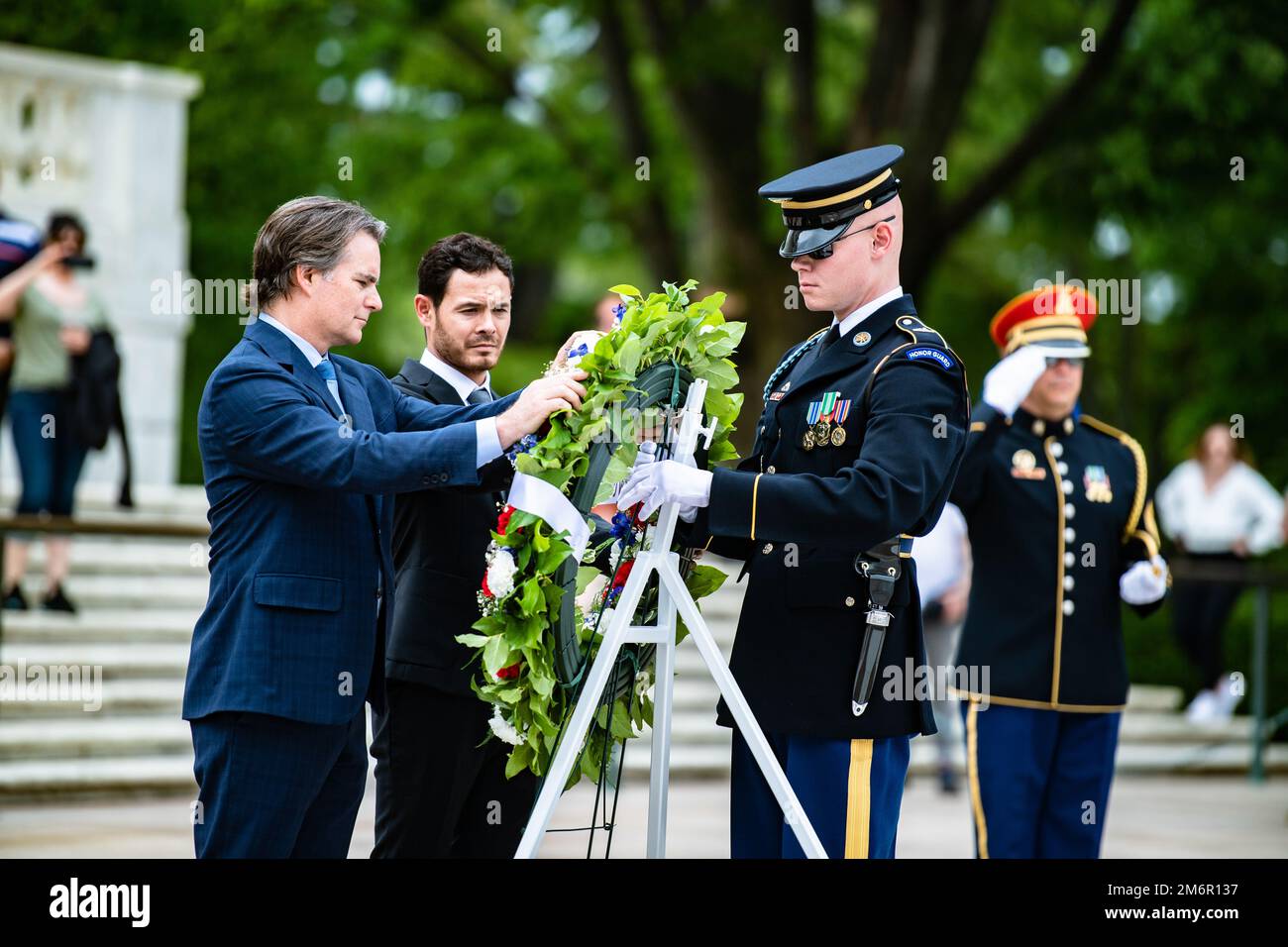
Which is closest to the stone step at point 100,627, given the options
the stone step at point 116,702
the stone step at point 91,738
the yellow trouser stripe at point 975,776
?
the stone step at point 116,702

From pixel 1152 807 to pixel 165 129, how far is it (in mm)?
9368

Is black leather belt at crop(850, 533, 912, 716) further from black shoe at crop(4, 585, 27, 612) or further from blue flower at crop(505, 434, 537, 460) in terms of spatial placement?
black shoe at crop(4, 585, 27, 612)

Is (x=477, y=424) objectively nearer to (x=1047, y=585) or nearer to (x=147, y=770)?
(x=1047, y=585)

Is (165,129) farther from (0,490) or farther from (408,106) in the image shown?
(408,106)

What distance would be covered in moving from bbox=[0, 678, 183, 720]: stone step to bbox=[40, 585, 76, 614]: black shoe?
59 centimetres

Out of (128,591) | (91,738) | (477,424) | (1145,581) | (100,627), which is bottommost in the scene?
(91,738)

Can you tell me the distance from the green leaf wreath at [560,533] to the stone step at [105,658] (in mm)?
6039

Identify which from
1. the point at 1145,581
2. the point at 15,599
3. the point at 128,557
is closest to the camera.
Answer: the point at 1145,581

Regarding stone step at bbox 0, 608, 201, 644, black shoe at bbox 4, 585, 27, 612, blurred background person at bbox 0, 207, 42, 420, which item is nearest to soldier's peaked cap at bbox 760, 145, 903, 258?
stone step at bbox 0, 608, 201, 644

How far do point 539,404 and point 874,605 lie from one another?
95 cm

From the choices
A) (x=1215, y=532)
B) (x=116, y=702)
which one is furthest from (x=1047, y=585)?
(x=1215, y=532)

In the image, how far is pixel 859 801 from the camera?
414cm

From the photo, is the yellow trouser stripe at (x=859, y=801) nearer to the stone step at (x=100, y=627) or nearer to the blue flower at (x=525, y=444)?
the blue flower at (x=525, y=444)
